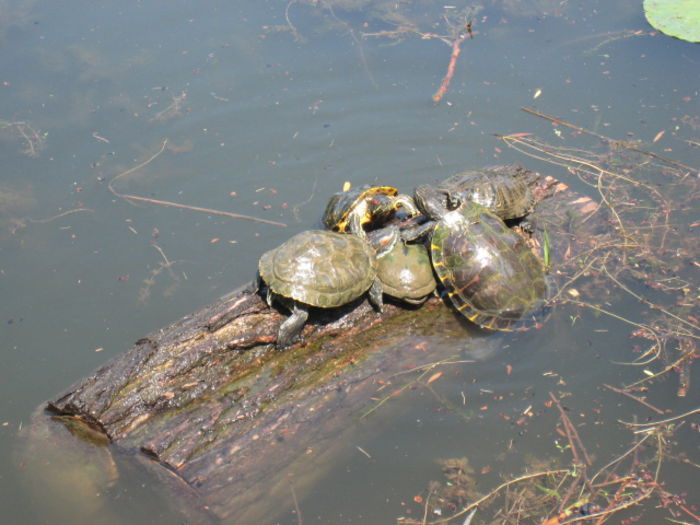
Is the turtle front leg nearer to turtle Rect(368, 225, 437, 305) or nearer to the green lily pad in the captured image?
turtle Rect(368, 225, 437, 305)

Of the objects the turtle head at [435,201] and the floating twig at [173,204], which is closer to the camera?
the turtle head at [435,201]

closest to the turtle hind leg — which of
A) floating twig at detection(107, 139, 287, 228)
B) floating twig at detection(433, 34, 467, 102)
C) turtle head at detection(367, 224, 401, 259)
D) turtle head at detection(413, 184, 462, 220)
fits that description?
turtle head at detection(367, 224, 401, 259)

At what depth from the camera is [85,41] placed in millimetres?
9172

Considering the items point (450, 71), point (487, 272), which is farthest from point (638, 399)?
point (450, 71)

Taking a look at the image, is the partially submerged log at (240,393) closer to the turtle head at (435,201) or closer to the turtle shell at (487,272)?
the turtle shell at (487,272)

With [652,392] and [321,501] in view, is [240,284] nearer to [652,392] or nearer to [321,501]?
[321,501]

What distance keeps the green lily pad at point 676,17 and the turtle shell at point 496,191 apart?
4.45m

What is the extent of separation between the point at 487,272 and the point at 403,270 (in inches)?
28.2

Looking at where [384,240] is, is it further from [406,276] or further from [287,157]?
[287,157]

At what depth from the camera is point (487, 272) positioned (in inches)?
194

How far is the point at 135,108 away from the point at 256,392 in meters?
5.34

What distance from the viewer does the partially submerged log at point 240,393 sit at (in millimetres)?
4137

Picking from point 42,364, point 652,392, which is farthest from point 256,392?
point 652,392

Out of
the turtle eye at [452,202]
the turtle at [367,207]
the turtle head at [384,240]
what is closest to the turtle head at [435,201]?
the turtle eye at [452,202]
